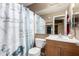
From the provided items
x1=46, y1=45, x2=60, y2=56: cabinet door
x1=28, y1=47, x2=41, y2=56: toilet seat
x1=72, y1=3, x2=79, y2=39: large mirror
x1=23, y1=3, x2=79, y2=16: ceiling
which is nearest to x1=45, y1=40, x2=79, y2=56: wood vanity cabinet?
x1=46, y1=45, x2=60, y2=56: cabinet door

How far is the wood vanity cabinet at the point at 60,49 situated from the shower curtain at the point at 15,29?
28cm

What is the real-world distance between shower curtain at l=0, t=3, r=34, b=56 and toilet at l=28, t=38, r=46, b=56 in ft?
0.21

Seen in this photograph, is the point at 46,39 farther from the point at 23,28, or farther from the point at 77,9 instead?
the point at 77,9

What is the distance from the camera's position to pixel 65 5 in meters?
1.68

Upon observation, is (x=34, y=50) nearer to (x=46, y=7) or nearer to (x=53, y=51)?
(x=53, y=51)

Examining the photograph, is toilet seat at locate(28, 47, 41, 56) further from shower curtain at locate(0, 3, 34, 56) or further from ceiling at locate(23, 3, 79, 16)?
ceiling at locate(23, 3, 79, 16)

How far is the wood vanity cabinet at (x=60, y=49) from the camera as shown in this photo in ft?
5.33

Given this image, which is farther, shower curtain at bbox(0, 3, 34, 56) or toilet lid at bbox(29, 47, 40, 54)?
toilet lid at bbox(29, 47, 40, 54)

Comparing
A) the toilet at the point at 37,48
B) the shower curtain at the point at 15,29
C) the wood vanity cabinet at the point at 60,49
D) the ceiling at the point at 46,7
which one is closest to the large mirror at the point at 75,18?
the ceiling at the point at 46,7

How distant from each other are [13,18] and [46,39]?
60 cm

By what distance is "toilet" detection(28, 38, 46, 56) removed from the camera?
1.70m

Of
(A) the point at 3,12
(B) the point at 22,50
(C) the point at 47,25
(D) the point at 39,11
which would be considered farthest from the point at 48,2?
(B) the point at 22,50

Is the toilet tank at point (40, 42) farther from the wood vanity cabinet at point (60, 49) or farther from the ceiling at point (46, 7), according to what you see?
the ceiling at point (46, 7)

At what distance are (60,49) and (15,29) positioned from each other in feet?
2.46
